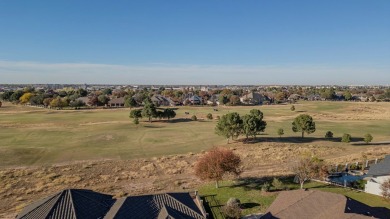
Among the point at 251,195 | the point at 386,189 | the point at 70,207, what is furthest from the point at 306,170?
the point at 70,207

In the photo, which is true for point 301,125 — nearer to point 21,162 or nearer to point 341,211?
point 341,211

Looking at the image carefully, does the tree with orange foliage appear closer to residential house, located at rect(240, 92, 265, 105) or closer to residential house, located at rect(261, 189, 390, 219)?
residential house, located at rect(261, 189, 390, 219)

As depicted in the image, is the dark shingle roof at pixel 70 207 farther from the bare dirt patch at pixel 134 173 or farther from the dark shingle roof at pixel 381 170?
the dark shingle roof at pixel 381 170

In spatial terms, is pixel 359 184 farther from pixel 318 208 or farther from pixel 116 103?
pixel 116 103

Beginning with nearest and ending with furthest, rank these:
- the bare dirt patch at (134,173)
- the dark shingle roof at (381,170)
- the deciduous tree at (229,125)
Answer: the dark shingle roof at (381,170) → the bare dirt patch at (134,173) → the deciduous tree at (229,125)

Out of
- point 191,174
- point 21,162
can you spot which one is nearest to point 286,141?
point 191,174

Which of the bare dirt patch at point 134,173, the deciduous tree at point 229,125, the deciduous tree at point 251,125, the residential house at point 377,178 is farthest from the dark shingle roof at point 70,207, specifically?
the deciduous tree at point 251,125
